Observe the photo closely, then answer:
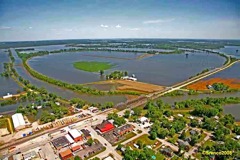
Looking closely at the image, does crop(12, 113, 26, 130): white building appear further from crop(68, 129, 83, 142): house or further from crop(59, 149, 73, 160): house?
crop(59, 149, 73, 160): house

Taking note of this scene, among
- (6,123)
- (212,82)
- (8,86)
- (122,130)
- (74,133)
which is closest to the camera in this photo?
(74,133)

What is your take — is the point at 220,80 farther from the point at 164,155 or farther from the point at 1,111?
the point at 1,111

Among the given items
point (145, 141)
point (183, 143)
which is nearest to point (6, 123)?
point (145, 141)

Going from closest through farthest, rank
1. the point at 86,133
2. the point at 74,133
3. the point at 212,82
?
the point at 74,133 → the point at 86,133 → the point at 212,82

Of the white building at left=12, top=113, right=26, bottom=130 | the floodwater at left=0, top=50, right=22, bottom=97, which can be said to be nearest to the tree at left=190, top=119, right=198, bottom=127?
the white building at left=12, top=113, right=26, bottom=130

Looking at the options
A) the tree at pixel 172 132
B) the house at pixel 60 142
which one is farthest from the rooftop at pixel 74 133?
the tree at pixel 172 132

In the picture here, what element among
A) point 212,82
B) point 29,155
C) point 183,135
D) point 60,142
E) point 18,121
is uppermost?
point 212,82

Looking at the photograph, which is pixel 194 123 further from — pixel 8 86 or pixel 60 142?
pixel 8 86
